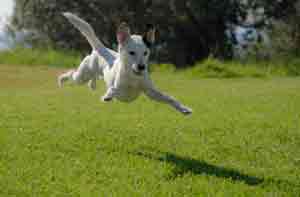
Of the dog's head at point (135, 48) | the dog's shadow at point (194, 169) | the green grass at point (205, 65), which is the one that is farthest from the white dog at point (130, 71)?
the green grass at point (205, 65)

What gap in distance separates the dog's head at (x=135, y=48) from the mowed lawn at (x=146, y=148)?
1269 millimetres

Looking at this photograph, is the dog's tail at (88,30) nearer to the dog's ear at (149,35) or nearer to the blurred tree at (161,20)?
the dog's ear at (149,35)

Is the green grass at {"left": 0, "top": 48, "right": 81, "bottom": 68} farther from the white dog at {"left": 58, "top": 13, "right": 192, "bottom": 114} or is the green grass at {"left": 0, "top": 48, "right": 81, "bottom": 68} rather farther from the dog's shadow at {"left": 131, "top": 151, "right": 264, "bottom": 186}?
the white dog at {"left": 58, "top": 13, "right": 192, "bottom": 114}

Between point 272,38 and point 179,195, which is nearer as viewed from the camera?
point 179,195

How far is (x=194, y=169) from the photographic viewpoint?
20.9 ft

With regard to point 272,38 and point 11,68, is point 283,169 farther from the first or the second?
point 272,38

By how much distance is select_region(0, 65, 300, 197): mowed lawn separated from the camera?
5.66 metres

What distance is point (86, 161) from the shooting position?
649 cm

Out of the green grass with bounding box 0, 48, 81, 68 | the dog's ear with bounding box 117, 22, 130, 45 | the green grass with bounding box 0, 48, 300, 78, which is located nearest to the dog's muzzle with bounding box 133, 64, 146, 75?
the dog's ear with bounding box 117, 22, 130, 45

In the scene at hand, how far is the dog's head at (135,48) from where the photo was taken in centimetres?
557

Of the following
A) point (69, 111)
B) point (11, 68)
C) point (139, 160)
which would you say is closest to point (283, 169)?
point (139, 160)

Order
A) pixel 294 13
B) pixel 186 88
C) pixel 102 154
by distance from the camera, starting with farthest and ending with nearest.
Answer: pixel 294 13 → pixel 186 88 → pixel 102 154

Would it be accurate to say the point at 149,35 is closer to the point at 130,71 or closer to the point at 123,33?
the point at 123,33

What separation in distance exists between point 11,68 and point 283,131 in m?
12.9
